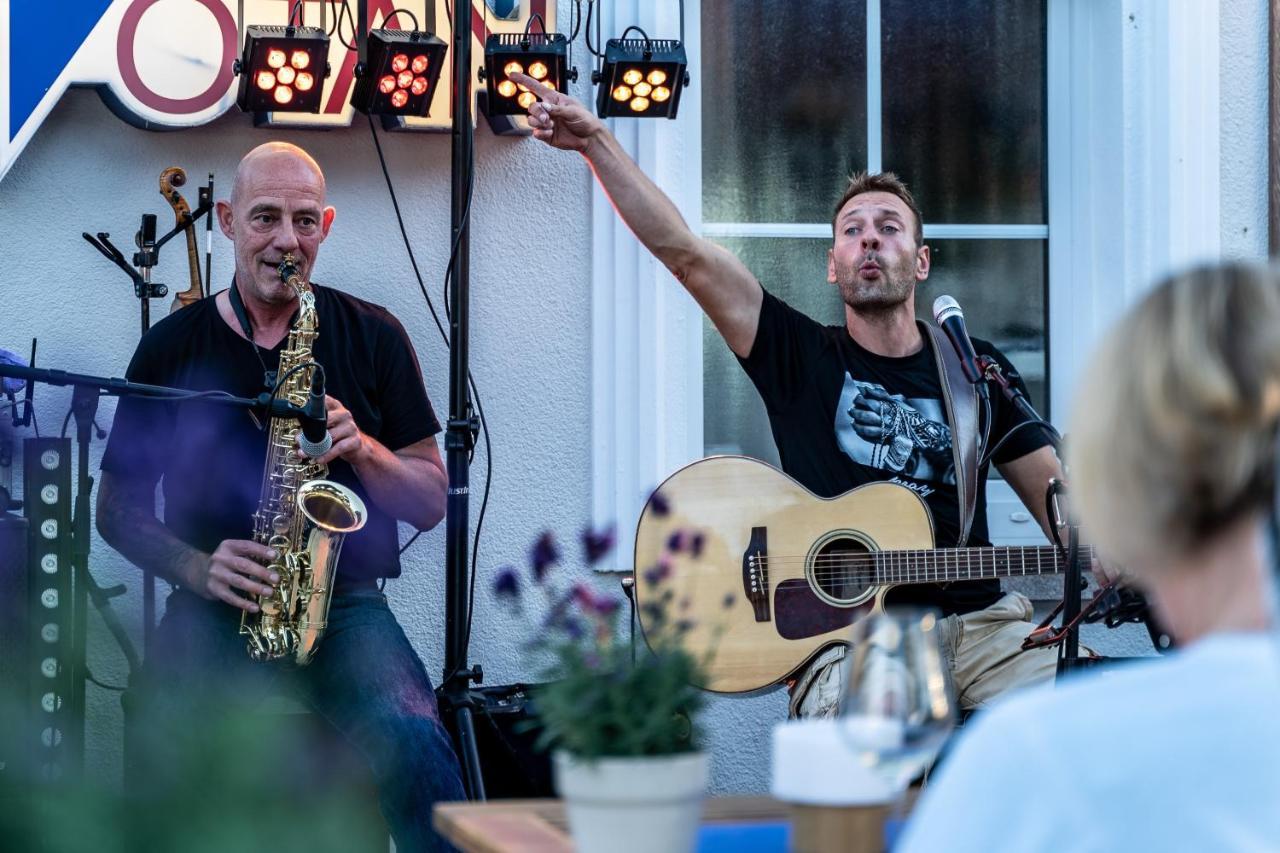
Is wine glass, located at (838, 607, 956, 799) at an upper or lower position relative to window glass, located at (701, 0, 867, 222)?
lower

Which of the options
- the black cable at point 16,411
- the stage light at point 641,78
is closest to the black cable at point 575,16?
the stage light at point 641,78

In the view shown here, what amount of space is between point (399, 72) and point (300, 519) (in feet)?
3.34

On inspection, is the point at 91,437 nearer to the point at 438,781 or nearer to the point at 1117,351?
the point at 438,781

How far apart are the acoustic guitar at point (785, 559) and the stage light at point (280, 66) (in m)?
1.20

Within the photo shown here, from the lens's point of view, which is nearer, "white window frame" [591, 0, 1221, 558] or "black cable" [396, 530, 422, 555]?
"black cable" [396, 530, 422, 555]

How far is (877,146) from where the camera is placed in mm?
4281

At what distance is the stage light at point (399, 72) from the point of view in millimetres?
3490

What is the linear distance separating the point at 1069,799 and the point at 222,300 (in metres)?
2.89

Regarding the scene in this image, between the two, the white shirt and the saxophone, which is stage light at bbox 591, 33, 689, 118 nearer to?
the saxophone

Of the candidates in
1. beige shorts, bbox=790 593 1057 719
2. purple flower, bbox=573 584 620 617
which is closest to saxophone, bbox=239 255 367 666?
beige shorts, bbox=790 593 1057 719

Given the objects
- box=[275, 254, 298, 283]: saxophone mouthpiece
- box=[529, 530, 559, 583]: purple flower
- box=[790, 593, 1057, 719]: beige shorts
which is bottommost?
box=[790, 593, 1057, 719]: beige shorts

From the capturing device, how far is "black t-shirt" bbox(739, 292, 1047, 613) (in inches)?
140

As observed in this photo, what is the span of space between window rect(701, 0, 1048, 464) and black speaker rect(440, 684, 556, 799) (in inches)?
42.3

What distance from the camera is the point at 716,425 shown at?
13.8 feet
